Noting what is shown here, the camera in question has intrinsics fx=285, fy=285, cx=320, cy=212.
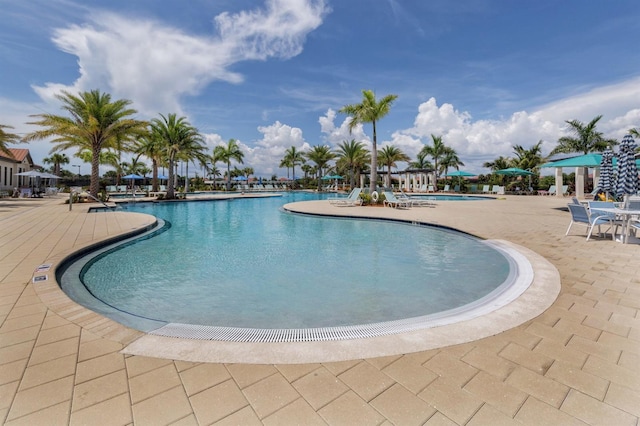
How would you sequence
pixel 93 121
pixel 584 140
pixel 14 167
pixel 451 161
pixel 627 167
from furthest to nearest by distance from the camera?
pixel 451 161 < pixel 14 167 < pixel 584 140 < pixel 93 121 < pixel 627 167

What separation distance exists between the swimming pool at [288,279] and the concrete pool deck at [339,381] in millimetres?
743

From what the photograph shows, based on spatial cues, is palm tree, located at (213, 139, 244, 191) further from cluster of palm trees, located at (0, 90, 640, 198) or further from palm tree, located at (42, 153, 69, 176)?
palm tree, located at (42, 153, 69, 176)

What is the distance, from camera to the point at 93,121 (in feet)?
53.2

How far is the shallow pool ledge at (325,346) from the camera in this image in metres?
2.17

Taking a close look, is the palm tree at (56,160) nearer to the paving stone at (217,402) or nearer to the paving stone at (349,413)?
the paving stone at (217,402)

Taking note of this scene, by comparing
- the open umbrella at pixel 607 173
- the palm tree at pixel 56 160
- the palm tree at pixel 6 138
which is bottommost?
the open umbrella at pixel 607 173

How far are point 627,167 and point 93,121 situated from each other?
24.6m

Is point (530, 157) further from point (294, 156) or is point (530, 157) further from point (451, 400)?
point (451, 400)

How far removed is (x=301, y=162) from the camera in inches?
1860

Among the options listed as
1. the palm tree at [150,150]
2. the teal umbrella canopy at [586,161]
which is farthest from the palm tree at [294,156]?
the teal umbrella canopy at [586,161]

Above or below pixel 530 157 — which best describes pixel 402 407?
below

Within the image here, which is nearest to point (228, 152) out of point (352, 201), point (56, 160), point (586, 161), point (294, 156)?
point (294, 156)

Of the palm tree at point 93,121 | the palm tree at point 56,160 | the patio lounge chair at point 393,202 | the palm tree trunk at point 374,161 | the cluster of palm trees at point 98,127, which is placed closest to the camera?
the patio lounge chair at point 393,202

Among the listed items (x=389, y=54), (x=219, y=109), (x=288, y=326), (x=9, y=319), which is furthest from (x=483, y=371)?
(x=219, y=109)
